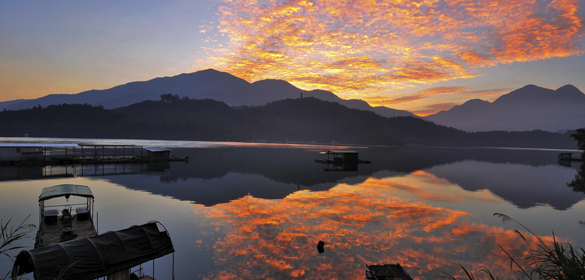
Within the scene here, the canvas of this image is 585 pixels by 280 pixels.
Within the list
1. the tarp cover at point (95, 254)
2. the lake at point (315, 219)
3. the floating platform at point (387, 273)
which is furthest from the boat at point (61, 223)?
the floating platform at point (387, 273)

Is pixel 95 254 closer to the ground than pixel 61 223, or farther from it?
farther from it

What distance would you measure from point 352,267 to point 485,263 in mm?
9788

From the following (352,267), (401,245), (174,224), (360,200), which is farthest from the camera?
(360,200)

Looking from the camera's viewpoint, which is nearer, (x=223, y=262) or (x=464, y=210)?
(x=223, y=262)

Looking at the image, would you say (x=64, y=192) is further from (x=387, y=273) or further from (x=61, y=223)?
(x=387, y=273)

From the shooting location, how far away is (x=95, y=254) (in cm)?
1230

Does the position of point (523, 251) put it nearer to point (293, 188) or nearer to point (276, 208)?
point (276, 208)

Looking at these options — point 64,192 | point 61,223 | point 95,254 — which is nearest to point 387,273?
point 95,254

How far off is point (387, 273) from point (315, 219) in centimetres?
1309

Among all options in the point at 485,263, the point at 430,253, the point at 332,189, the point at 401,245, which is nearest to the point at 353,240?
the point at 401,245

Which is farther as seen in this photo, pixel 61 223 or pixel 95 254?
pixel 61 223

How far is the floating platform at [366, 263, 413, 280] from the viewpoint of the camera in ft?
50.0

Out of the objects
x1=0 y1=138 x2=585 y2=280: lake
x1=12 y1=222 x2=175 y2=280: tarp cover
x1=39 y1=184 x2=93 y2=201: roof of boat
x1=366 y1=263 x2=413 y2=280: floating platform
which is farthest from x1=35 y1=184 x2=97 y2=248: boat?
x1=366 y1=263 x2=413 y2=280: floating platform

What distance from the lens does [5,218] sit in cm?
2662
